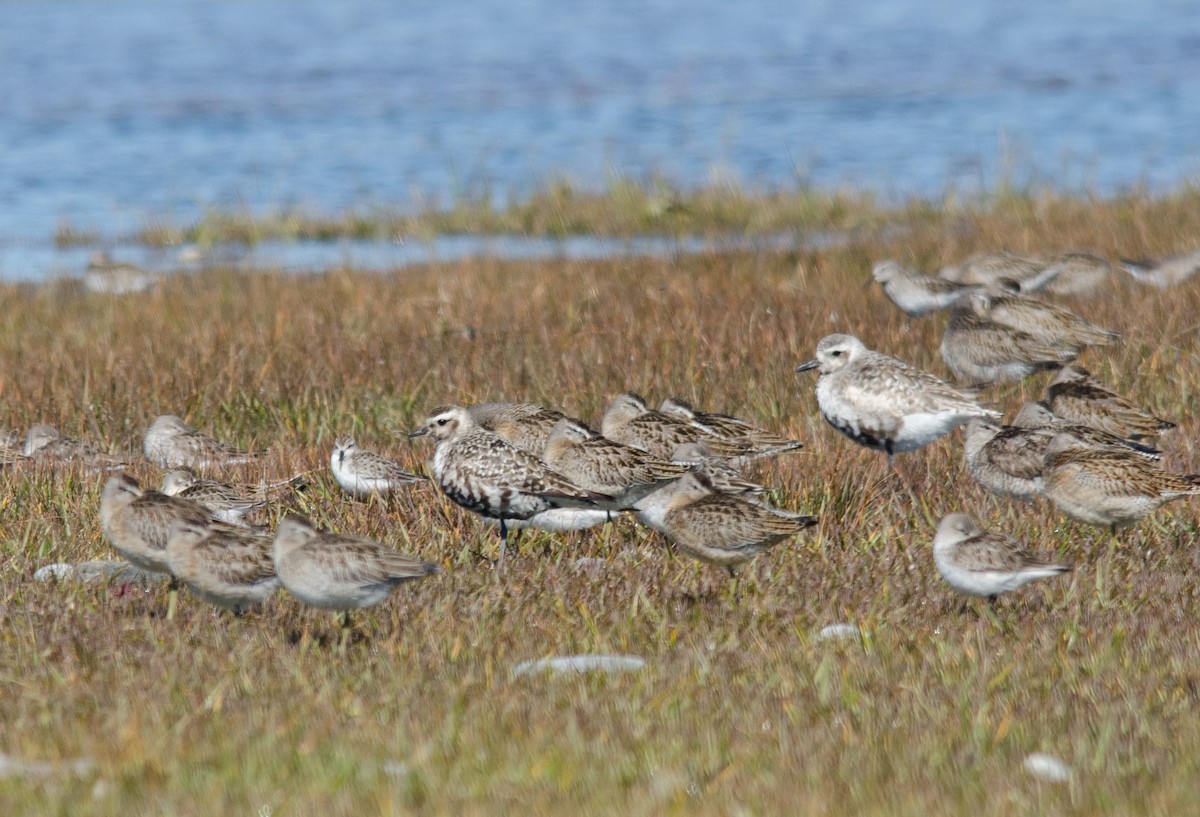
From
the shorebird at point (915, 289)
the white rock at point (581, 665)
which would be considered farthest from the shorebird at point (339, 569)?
the shorebird at point (915, 289)

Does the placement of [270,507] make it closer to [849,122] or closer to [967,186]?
[967,186]

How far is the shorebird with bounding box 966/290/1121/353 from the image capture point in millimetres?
14305

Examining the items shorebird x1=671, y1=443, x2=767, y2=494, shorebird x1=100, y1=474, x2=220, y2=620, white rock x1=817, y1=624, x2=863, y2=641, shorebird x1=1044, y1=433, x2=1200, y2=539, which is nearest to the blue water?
shorebird x1=671, y1=443, x2=767, y2=494

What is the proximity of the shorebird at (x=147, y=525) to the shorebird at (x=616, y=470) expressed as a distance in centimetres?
248

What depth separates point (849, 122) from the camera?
4109 cm

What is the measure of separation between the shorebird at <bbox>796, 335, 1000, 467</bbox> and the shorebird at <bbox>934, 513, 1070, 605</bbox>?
2974mm

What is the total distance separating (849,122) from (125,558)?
33767 mm

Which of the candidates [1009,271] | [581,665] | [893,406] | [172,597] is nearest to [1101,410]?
[893,406]

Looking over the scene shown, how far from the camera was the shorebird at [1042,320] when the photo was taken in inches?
563

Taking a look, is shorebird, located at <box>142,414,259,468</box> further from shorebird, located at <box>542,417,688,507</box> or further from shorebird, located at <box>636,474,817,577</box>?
shorebird, located at <box>636,474,817,577</box>

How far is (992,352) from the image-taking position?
1371 centimetres

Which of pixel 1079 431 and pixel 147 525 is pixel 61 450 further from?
pixel 1079 431

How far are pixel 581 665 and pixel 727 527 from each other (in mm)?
1583

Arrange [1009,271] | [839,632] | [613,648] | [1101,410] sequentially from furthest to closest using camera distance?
[1009,271] → [1101,410] → [839,632] → [613,648]
